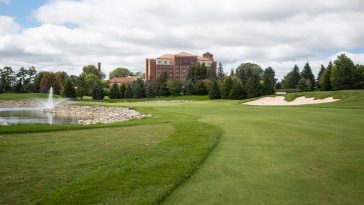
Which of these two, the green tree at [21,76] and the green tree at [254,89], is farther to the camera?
the green tree at [21,76]

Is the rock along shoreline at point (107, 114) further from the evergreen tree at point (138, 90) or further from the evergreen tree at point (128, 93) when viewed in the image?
the evergreen tree at point (128, 93)

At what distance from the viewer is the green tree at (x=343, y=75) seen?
78062 mm

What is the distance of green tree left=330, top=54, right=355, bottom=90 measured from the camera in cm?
7806

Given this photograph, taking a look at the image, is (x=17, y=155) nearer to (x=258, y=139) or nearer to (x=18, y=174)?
(x=18, y=174)

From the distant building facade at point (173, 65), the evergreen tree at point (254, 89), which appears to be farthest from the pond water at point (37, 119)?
the distant building facade at point (173, 65)

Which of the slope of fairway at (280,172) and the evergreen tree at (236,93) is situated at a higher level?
the evergreen tree at (236,93)

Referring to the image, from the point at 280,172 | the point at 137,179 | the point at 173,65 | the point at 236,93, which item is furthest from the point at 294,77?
the point at 137,179

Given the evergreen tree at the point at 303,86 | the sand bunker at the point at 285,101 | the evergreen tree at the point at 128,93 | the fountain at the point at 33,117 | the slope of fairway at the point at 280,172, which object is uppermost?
the evergreen tree at the point at 303,86

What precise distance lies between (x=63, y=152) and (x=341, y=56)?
8485 centimetres

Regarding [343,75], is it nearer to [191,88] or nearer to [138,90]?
[191,88]

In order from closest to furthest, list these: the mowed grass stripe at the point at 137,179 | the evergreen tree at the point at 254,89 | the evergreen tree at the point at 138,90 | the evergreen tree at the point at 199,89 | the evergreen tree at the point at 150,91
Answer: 1. the mowed grass stripe at the point at 137,179
2. the evergreen tree at the point at 254,89
3. the evergreen tree at the point at 138,90
4. the evergreen tree at the point at 150,91
5. the evergreen tree at the point at 199,89

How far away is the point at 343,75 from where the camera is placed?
7806cm

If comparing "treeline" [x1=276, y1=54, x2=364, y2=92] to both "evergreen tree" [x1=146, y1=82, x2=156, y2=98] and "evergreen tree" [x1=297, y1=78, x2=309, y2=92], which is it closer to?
"evergreen tree" [x1=297, y1=78, x2=309, y2=92]

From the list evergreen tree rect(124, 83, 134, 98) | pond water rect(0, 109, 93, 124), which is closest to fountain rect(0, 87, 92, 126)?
pond water rect(0, 109, 93, 124)
